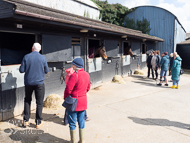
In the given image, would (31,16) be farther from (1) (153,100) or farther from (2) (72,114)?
(1) (153,100)

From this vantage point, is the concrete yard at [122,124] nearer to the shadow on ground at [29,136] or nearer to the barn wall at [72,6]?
the shadow on ground at [29,136]

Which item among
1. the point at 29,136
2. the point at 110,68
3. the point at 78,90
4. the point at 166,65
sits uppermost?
the point at 166,65

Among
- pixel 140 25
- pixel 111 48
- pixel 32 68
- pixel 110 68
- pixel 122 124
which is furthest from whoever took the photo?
pixel 140 25

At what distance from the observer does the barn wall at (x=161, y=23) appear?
17031 mm

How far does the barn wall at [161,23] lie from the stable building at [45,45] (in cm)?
922

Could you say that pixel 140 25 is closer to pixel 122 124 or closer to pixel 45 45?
pixel 45 45

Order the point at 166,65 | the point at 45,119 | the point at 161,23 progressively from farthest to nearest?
the point at 161,23
the point at 166,65
the point at 45,119

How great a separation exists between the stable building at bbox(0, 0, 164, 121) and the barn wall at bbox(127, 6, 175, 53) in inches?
363

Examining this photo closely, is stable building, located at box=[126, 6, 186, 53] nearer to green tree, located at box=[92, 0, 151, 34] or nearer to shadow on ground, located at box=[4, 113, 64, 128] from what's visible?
green tree, located at box=[92, 0, 151, 34]

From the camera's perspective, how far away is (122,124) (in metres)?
4.14

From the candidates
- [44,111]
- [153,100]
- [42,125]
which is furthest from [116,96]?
[42,125]

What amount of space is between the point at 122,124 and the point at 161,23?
15.9 m

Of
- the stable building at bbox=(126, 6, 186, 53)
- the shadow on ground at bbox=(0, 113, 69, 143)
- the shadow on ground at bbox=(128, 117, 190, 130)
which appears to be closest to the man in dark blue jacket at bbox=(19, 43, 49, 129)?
the shadow on ground at bbox=(0, 113, 69, 143)

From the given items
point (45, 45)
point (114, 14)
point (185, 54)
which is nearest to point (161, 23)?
point (185, 54)
